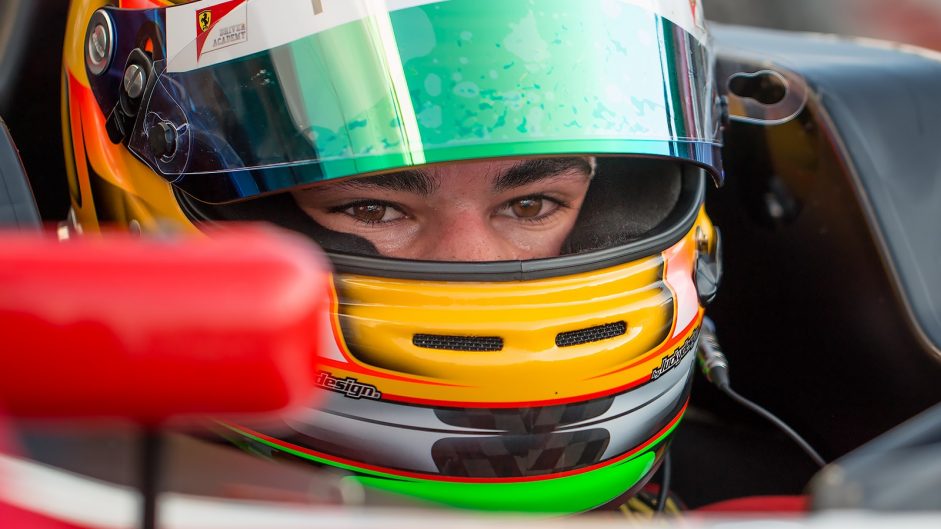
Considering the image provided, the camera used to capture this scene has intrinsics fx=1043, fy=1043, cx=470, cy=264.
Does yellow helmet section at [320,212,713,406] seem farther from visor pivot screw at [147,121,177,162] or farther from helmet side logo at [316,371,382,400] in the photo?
visor pivot screw at [147,121,177,162]

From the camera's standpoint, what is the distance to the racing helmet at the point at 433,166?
1.00m

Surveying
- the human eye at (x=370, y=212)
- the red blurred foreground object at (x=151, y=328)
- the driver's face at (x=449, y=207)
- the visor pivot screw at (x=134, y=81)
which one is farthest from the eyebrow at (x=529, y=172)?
the red blurred foreground object at (x=151, y=328)

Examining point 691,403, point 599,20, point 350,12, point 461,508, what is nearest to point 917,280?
point 691,403

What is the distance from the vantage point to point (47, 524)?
1.95ft

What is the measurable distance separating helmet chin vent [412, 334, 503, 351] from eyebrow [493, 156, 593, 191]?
0.71 feet

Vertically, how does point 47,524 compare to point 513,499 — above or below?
above

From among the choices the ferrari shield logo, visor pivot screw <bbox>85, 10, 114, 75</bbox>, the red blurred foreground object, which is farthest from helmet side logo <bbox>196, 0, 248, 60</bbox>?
the red blurred foreground object

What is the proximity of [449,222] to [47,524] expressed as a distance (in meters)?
0.61

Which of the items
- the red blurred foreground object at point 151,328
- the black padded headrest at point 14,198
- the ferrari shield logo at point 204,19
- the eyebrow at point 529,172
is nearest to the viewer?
the red blurred foreground object at point 151,328

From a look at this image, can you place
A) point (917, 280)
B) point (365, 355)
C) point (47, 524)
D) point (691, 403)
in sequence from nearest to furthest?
point (47, 524)
point (365, 355)
point (917, 280)
point (691, 403)

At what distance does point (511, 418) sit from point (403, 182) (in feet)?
0.94

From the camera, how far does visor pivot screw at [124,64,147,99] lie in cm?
110

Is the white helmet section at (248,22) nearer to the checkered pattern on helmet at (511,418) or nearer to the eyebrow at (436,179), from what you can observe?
the eyebrow at (436,179)

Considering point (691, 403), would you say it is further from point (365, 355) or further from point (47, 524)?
point (47, 524)
